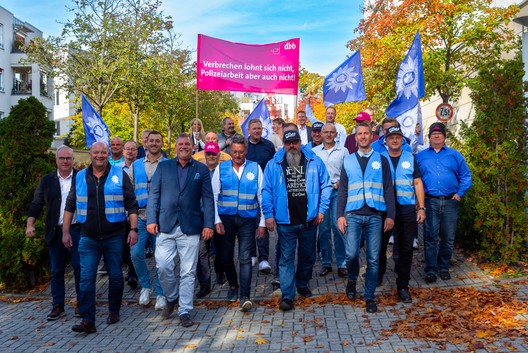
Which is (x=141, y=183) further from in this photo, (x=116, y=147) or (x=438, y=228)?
(x=438, y=228)

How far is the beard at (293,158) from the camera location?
6422 mm

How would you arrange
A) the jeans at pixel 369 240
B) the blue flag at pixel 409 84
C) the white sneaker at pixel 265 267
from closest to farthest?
the jeans at pixel 369 240 → the white sneaker at pixel 265 267 → the blue flag at pixel 409 84

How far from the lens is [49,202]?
261 inches

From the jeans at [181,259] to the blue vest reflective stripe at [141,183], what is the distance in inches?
38.8

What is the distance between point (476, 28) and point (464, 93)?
8053 millimetres

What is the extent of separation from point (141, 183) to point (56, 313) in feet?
6.54

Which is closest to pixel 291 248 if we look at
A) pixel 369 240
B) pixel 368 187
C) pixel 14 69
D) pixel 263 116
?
pixel 369 240

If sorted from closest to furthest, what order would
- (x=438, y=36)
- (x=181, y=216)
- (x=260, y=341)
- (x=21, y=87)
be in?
(x=260, y=341), (x=181, y=216), (x=438, y=36), (x=21, y=87)

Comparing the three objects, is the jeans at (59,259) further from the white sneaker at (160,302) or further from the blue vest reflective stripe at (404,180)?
the blue vest reflective stripe at (404,180)

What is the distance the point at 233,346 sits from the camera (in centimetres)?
525

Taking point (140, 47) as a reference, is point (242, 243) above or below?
below

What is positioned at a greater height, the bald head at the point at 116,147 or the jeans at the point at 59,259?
the bald head at the point at 116,147

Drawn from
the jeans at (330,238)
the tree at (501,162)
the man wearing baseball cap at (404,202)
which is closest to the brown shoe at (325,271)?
the jeans at (330,238)

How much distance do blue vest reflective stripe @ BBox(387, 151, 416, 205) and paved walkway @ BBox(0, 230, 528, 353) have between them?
1.29 meters
